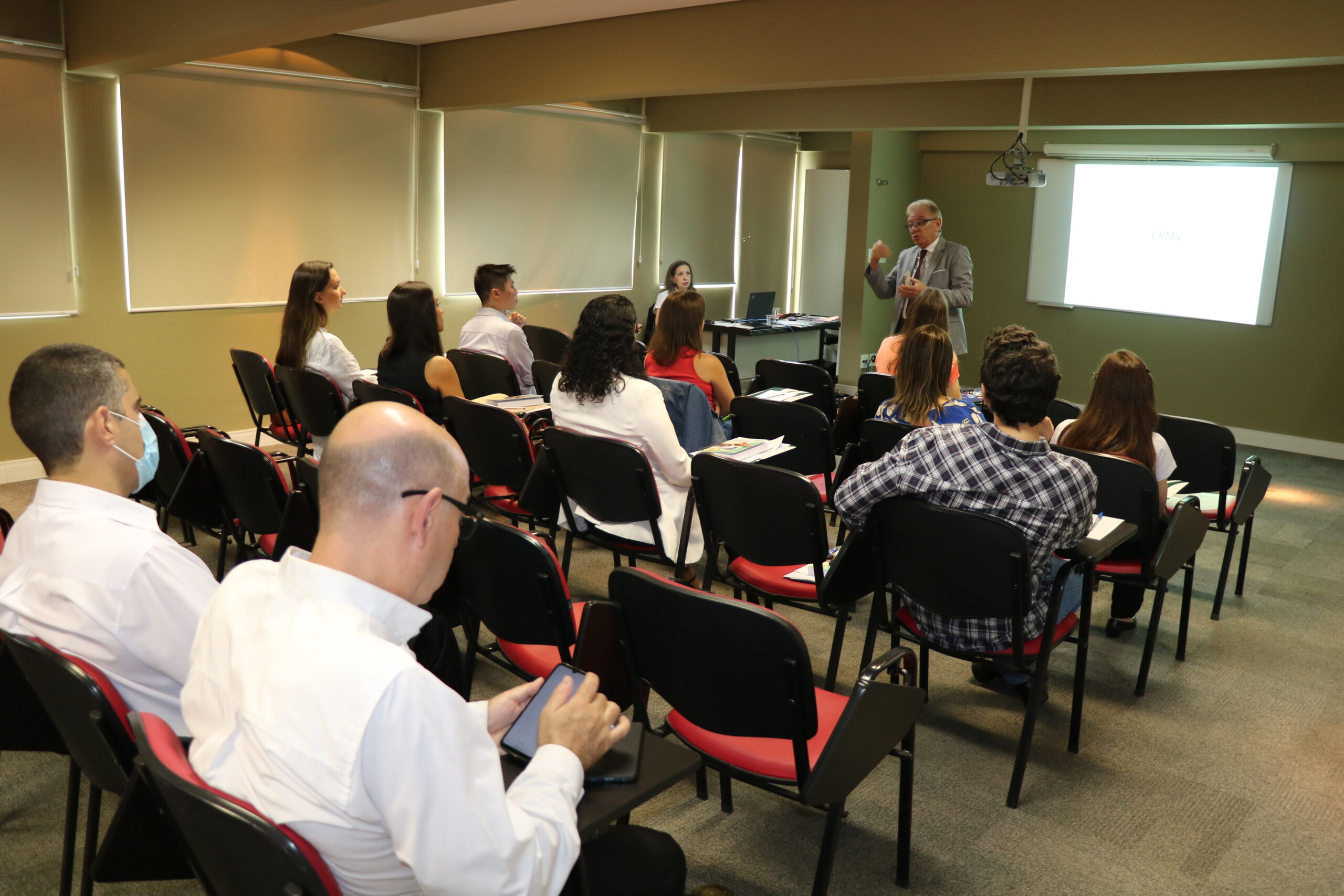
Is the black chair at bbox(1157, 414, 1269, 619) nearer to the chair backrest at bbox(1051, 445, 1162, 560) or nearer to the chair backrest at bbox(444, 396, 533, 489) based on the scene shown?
the chair backrest at bbox(1051, 445, 1162, 560)

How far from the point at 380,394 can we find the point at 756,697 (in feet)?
10.2

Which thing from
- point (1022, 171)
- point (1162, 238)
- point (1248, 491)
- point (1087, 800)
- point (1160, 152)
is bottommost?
point (1087, 800)

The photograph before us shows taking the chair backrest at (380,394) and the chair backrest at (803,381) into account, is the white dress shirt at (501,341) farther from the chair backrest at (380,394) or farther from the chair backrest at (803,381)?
the chair backrest at (803,381)

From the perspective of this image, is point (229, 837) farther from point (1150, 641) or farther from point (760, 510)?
point (1150, 641)

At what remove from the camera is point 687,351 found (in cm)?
476

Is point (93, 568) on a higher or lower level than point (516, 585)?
higher

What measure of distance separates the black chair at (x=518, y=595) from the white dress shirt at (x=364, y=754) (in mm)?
933

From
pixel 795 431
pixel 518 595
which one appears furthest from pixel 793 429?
Result: pixel 518 595

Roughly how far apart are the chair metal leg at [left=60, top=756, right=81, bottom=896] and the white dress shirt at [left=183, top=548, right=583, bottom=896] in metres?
1.16

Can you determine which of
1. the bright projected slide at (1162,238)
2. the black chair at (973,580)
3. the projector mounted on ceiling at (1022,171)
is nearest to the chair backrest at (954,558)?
the black chair at (973,580)

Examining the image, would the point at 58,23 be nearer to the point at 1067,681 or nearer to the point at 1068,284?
the point at 1067,681

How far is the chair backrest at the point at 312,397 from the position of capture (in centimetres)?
467

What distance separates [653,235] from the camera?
10.0 meters

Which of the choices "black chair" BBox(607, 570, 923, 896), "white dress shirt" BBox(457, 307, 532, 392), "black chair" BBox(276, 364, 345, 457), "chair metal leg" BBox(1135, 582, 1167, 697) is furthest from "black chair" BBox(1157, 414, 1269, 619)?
"black chair" BBox(276, 364, 345, 457)
